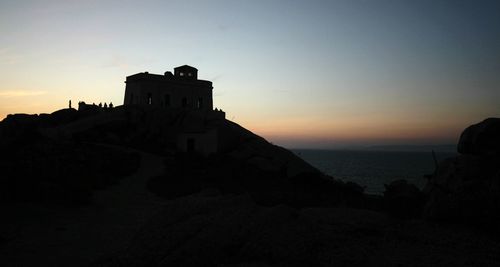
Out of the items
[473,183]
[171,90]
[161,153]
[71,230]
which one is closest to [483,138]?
[473,183]

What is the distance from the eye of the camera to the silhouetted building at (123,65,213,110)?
51.3 m

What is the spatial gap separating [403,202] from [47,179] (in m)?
18.9

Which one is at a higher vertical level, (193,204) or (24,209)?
(193,204)

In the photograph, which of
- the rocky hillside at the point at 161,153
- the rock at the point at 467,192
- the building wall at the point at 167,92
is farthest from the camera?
the building wall at the point at 167,92

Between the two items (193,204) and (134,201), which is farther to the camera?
(134,201)

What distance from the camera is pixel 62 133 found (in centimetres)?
4250

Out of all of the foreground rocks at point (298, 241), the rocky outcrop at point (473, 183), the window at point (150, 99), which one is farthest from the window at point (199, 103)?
the rocky outcrop at point (473, 183)

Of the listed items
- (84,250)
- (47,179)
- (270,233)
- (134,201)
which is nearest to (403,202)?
(270,233)

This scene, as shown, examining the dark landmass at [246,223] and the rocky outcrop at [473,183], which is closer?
the dark landmass at [246,223]

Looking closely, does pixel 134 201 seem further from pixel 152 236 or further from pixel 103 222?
pixel 152 236

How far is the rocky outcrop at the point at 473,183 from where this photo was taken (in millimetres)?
7859

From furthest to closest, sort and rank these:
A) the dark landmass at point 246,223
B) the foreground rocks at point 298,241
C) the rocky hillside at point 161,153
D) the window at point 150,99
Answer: the window at point 150,99 < the rocky hillside at point 161,153 < the dark landmass at point 246,223 < the foreground rocks at point 298,241

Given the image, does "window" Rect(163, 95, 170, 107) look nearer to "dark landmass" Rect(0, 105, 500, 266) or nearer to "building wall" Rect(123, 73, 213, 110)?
"building wall" Rect(123, 73, 213, 110)

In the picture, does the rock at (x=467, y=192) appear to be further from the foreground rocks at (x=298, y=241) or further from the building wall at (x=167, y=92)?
the building wall at (x=167, y=92)
